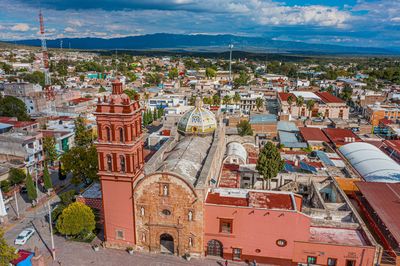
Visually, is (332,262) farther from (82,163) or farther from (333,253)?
(82,163)

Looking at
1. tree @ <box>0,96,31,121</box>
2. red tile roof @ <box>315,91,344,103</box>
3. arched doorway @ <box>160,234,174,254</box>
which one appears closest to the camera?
arched doorway @ <box>160,234,174,254</box>

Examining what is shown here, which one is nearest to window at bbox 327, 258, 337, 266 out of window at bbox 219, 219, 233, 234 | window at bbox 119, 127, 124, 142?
window at bbox 219, 219, 233, 234

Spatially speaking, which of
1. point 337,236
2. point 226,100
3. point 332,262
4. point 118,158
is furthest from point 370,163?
point 226,100

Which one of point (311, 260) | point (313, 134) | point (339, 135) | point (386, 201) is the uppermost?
point (386, 201)

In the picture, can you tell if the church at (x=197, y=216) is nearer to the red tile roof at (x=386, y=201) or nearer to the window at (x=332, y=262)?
the window at (x=332, y=262)

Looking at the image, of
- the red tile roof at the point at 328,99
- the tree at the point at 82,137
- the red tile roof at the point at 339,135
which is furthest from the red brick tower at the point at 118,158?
the red tile roof at the point at 328,99

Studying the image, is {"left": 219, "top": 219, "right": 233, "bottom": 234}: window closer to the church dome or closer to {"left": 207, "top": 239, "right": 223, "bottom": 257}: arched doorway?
{"left": 207, "top": 239, "right": 223, "bottom": 257}: arched doorway
